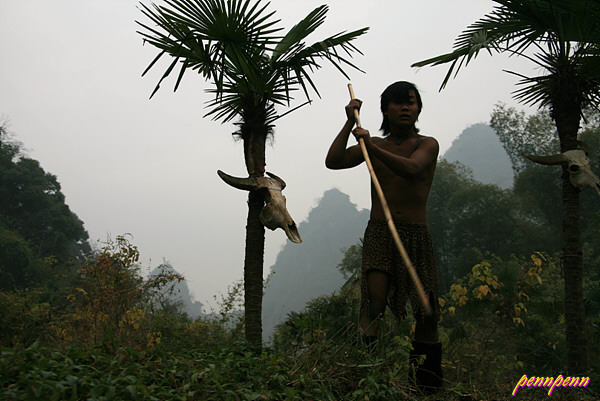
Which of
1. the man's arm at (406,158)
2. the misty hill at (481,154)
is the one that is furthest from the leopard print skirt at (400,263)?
the misty hill at (481,154)

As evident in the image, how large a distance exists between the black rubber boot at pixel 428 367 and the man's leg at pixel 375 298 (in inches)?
12.7

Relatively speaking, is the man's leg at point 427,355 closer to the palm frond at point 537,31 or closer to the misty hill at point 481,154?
the palm frond at point 537,31

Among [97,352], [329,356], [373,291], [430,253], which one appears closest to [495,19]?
[430,253]

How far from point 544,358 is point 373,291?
1150cm

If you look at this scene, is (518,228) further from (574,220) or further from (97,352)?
(97,352)

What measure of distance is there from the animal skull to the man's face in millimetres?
1402

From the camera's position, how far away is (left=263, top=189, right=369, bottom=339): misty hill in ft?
451

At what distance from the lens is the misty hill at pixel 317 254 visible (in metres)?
137

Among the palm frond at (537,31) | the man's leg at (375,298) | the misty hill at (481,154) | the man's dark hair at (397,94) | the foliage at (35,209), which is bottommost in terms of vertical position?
the man's leg at (375,298)

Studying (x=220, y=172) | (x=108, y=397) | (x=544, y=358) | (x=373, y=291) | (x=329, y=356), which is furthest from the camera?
(x=544, y=358)

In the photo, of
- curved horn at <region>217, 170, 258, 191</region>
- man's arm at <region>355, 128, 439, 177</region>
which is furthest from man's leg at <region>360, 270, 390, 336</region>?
curved horn at <region>217, 170, 258, 191</region>

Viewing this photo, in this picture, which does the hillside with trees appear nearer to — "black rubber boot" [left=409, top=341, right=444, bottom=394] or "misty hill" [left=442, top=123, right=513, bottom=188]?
"black rubber boot" [left=409, top=341, right=444, bottom=394]

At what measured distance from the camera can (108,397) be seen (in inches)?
75.5

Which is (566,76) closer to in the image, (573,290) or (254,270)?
(573,290)
